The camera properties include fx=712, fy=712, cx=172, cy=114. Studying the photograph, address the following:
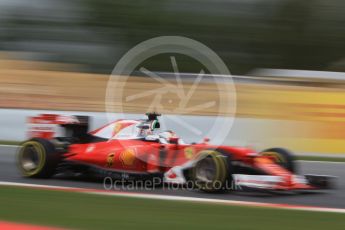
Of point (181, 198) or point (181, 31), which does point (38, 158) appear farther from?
point (181, 31)

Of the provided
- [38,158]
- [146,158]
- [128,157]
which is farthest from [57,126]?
[146,158]

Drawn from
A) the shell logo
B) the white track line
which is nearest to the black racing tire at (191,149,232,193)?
the white track line

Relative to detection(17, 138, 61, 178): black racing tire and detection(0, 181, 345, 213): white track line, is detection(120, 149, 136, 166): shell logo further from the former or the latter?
detection(17, 138, 61, 178): black racing tire

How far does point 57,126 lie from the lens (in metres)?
9.29

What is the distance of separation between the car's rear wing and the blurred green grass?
1.99 m

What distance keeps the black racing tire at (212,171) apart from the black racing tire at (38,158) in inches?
74.5

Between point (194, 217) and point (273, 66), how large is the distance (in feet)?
52.3

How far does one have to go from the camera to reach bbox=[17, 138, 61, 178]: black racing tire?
873 cm

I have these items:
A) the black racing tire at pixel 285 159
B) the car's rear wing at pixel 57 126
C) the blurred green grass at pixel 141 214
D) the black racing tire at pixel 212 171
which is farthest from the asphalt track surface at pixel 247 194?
the blurred green grass at pixel 141 214

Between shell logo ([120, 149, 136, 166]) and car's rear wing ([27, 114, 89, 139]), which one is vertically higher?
car's rear wing ([27, 114, 89, 139])

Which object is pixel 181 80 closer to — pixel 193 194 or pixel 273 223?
pixel 193 194

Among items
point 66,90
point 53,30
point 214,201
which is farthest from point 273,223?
point 53,30

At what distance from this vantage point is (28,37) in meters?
22.6

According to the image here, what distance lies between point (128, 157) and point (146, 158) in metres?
0.22
